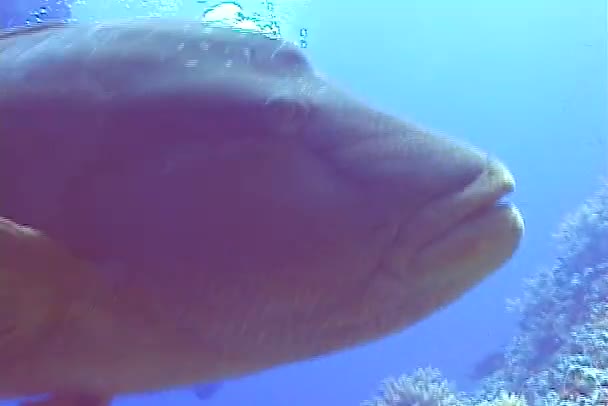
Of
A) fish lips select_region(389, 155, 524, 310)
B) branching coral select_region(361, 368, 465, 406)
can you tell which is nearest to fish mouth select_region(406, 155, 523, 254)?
fish lips select_region(389, 155, 524, 310)

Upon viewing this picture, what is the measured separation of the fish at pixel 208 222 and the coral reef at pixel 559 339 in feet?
12.4

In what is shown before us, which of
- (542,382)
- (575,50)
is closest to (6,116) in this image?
(542,382)

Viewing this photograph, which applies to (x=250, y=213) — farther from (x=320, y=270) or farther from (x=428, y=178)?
(x=428, y=178)

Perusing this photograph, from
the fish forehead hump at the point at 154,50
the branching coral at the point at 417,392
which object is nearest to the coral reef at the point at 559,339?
the branching coral at the point at 417,392

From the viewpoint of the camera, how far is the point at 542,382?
6066 millimetres

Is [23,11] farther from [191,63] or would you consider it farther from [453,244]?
[453,244]

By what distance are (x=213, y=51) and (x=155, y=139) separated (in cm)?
20

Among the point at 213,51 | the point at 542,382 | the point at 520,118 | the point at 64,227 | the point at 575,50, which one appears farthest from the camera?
the point at 520,118

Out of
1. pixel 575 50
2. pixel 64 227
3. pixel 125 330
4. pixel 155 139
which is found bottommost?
pixel 125 330

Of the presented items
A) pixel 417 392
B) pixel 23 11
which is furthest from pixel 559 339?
pixel 23 11

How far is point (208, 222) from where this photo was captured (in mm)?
1089

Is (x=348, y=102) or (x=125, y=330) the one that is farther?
(x=348, y=102)

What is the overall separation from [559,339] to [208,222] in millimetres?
8234

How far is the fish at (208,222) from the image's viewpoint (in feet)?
3.51
